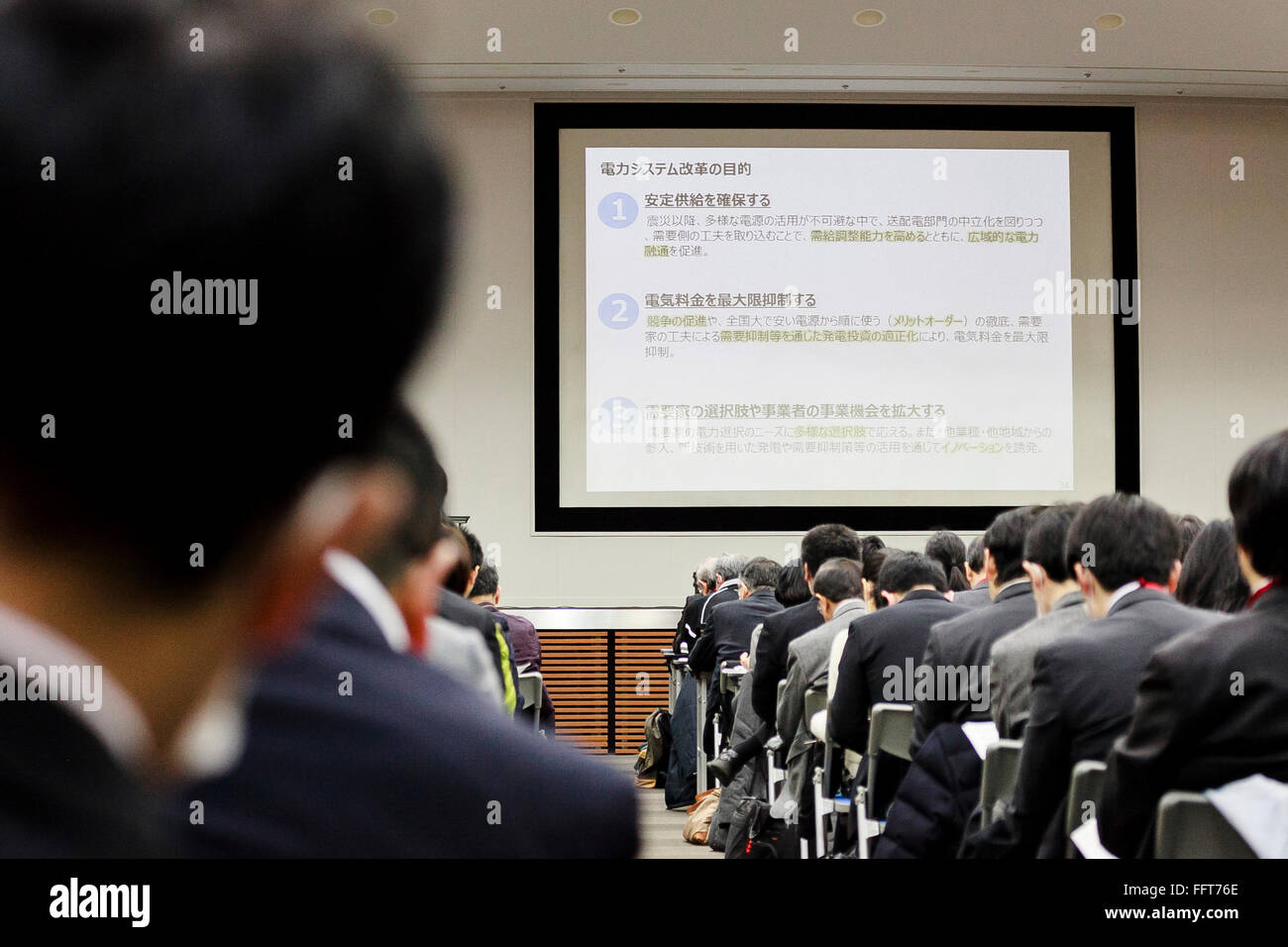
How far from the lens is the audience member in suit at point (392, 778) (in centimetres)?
54

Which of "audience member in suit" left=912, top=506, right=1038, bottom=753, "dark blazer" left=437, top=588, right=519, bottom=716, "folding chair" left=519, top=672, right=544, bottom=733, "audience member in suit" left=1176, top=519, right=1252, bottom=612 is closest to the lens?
"audience member in suit" left=1176, top=519, right=1252, bottom=612

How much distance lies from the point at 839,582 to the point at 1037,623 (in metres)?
1.40

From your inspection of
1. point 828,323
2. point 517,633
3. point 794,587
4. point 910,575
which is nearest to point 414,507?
point 910,575

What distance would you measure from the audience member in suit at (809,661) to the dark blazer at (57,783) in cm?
325

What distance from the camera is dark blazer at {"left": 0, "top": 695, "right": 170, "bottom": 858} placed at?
34 centimetres

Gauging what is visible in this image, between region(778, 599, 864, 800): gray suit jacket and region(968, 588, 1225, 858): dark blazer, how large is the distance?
1556 mm

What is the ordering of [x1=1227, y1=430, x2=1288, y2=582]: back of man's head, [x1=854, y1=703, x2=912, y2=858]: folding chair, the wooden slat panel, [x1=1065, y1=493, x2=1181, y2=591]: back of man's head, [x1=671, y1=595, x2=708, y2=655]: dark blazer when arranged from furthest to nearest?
the wooden slat panel, [x1=671, y1=595, x2=708, y2=655]: dark blazer, [x1=854, y1=703, x2=912, y2=858]: folding chair, [x1=1065, y1=493, x2=1181, y2=591]: back of man's head, [x1=1227, y1=430, x2=1288, y2=582]: back of man's head

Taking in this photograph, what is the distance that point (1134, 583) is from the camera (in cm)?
209

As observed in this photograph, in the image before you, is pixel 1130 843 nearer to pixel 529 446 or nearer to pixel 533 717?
pixel 533 717

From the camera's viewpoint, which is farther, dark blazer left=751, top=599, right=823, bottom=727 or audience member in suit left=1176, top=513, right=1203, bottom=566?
dark blazer left=751, top=599, right=823, bottom=727

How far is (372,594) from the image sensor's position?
623mm

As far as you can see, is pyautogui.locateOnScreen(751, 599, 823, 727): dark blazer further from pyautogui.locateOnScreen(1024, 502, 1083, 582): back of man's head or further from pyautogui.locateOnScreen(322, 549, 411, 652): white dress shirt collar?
pyautogui.locateOnScreen(322, 549, 411, 652): white dress shirt collar

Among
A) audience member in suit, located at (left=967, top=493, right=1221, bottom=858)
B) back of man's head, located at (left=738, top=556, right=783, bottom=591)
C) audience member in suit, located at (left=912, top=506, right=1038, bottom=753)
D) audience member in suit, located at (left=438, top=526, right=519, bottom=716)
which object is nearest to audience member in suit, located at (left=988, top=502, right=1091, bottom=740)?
audience member in suit, located at (left=912, top=506, right=1038, bottom=753)

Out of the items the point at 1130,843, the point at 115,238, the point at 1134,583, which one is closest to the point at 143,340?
the point at 115,238
